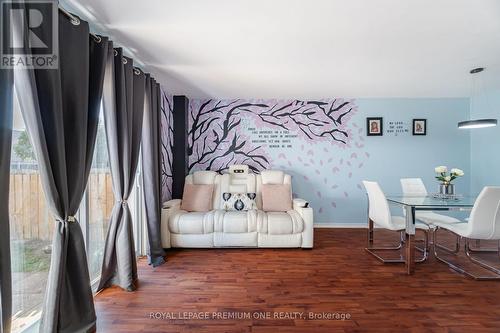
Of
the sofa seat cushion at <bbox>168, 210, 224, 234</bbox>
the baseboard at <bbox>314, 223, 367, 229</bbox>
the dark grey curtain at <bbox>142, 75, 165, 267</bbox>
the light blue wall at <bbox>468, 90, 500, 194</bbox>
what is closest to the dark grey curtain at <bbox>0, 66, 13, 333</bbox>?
the dark grey curtain at <bbox>142, 75, 165, 267</bbox>

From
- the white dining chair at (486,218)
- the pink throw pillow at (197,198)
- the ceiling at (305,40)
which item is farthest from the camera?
the pink throw pillow at (197,198)

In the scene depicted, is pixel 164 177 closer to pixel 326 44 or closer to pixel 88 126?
pixel 88 126

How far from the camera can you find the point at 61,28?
1599 millimetres

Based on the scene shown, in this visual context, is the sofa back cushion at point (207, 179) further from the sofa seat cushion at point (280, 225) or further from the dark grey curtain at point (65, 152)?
the dark grey curtain at point (65, 152)

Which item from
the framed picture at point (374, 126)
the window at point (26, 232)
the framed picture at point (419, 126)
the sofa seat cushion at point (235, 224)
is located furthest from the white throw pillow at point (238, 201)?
the framed picture at point (419, 126)

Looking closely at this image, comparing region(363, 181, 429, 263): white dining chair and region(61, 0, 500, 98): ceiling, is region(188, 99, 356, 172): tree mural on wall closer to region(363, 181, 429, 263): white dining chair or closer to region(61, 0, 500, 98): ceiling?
region(61, 0, 500, 98): ceiling

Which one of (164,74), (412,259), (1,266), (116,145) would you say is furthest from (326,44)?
(1,266)

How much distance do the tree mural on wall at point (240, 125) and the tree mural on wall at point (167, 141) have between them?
1.30ft

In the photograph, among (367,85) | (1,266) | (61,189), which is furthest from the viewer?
(367,85)

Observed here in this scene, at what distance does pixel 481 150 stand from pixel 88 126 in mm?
5695

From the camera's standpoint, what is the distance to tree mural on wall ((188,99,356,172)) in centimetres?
436

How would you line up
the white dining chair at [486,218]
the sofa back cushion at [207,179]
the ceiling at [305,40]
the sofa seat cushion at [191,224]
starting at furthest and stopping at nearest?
the sofa back cushion at [207,179] → the sofa seat cushion at [191,224] → the white dining chair at [486,218] → the ceiling at [305,40]

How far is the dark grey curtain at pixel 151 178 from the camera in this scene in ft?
9.64

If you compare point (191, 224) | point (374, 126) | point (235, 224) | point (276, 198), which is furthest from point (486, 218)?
point (191, 224)
